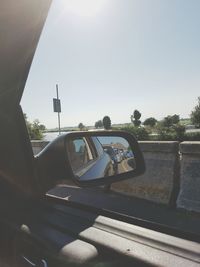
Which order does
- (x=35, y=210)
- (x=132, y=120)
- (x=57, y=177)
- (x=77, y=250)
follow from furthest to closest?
(x=132, y=120), (x=35, y=210), (x=57, y=177), (x=77, y=250)

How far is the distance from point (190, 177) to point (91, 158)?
437 centimetres

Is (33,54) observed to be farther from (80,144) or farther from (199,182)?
(199,182)

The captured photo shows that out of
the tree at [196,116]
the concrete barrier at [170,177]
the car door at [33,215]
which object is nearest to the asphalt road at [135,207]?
the concrete barrier at [170,177]

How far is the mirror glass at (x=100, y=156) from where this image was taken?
2.34 m

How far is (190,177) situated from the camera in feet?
21.5

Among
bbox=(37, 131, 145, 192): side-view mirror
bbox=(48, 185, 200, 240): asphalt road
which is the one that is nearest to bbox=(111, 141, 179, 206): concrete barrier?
bbox=(48, 185, 200, 240): asphalt road

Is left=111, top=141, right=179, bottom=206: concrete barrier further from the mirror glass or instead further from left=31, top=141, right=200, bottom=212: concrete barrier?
the mirror glass

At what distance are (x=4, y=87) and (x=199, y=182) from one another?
16.6 ft

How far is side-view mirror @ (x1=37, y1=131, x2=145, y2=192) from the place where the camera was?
78.3 inches

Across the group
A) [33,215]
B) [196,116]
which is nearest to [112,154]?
[33,215]

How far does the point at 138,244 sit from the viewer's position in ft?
5.19

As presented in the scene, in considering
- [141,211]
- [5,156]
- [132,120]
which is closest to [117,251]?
[5,156]

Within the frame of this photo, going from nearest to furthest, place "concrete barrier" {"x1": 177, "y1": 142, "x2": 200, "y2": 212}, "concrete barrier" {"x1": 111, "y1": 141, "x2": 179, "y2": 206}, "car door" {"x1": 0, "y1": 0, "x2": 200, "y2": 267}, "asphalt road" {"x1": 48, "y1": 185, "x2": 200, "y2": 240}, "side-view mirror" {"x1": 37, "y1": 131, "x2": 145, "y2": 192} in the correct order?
1. "car door" {"x1": 0, "y1": 0, "x2": 200, "y2": 267}
2. "side-view mirror" {"x1": 37, "y1": 131, "x2": 145, "y2": 192}
3. "asphalt road" {"x1": 48, "y1": 185, "x2": 200, "y2": 240}
4. "concrete barrier" {"x1": 177, "y1": 142, "x2": 200, "y2": 212}
5. "concrete barrier" {"x1": 111, "y1": 141, "x2": 179, "y2": 206}

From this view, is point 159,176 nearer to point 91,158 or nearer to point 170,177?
point 170,177
